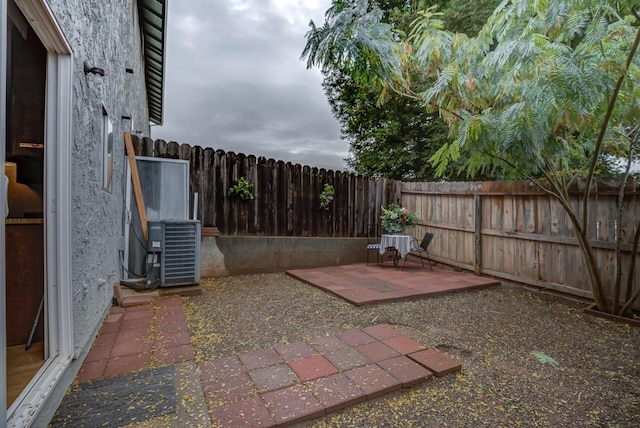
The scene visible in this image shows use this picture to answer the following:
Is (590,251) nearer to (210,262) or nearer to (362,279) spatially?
(362,279)

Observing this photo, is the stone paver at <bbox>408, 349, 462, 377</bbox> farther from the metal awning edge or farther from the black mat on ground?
the metal awning edge

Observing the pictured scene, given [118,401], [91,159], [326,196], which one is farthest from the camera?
[326,196]

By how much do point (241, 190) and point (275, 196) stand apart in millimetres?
631

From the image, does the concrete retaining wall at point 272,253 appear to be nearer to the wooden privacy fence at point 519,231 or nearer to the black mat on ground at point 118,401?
Result: the wooden privacy fence at point 519,231

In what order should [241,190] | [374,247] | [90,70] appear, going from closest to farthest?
[90,70], [241,190], [374,247]

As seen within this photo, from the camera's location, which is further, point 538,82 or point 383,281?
point 383,281

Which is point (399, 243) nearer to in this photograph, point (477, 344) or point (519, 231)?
point (519, 231)

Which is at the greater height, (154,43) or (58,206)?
(154,43)

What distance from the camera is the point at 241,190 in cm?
491

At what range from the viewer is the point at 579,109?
108 inches

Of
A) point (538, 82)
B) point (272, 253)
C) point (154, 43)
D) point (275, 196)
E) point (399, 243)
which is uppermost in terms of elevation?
point (154, 43)

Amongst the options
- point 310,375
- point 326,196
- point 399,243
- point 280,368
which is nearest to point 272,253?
point 326,196

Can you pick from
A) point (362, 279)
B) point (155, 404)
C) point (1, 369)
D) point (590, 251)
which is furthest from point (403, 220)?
point (1, 369)

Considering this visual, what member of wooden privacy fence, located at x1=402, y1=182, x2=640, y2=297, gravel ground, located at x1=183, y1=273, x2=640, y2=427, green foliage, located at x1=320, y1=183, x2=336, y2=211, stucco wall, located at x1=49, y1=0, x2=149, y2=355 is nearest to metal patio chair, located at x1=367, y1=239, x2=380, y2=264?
wooden privacy fence, located at x1=402, y1=182, x2=640, y2=297
